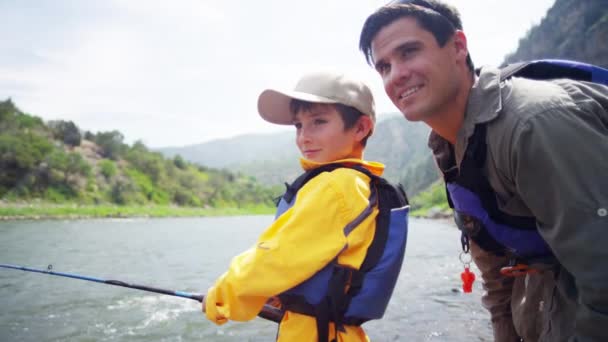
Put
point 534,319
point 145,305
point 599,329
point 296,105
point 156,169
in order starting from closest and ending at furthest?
1. point 599,329
2. point 534,319
3. point 296,105
4. point 145,305
5. point 156,169

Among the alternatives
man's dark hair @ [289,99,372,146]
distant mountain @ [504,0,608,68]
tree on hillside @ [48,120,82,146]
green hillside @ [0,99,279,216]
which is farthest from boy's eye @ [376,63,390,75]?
tree on hillside @ [48,120,82,146]

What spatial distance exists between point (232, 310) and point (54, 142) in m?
54.2

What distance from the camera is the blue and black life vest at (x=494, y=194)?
1.53 m

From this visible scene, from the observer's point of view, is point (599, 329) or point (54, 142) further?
point (54, 142)

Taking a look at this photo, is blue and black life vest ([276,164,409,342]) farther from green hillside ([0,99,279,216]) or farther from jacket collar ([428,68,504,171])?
green hillside ([0,99,279,216])

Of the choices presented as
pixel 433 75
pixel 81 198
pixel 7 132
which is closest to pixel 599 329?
pixel 433 75

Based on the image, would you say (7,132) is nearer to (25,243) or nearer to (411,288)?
(25,243)

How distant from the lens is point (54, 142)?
45.9 metres

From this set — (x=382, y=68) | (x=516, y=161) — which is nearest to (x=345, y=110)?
(x=382, y=68)

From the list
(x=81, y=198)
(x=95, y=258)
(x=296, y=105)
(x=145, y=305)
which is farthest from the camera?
(x=81, y=198)

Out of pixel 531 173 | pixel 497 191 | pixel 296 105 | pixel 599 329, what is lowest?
pixel 599 329

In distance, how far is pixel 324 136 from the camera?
205 cm

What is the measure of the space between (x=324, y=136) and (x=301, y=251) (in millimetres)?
730

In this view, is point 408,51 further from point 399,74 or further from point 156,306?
point 156,306
